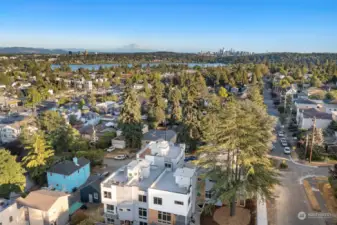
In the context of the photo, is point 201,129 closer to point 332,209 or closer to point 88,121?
point 332,209

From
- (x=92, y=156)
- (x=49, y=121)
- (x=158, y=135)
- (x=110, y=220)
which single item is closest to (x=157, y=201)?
(x=110, y=220)

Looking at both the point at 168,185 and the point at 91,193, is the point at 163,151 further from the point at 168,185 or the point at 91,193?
the point at 91,193

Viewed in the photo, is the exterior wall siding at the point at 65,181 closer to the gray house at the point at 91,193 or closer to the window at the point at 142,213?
the gray house at the point at 91,193

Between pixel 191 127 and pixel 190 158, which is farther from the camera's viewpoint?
pixel 191 127

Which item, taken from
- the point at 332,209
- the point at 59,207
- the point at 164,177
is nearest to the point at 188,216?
the point at 164,177

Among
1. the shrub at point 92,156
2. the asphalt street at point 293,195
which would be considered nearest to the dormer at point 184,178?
the asphalt street at point 293,195

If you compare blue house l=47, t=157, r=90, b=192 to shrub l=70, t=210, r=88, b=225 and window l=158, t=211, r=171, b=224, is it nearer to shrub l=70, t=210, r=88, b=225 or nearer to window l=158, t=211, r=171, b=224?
shrub l=70, t=210, r=88, b=225

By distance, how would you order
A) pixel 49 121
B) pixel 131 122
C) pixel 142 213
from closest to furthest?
pixel 142 213 → pixel 131 122 → pixel 49 121
